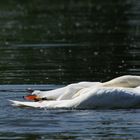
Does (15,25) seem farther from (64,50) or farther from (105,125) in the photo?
(105,125)

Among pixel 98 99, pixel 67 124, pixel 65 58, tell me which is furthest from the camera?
pixel 65 58

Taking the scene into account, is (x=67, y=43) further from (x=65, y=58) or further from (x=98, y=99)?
(x=98, y=99)

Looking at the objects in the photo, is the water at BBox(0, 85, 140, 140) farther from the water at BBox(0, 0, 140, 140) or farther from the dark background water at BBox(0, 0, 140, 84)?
the dark background water at BBox(0, 0, 140, 84)

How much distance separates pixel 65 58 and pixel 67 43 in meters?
3.95

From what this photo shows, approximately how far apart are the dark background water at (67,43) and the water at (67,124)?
3.65 m

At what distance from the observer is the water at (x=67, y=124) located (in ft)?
39.7

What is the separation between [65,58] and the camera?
2247 cm

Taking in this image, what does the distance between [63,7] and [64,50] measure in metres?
20.5

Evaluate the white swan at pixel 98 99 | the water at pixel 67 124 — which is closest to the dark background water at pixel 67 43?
the white swan at pixel 98 99

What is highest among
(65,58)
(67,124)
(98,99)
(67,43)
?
(67,43)

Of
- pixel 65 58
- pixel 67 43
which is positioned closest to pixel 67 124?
pixel 65 58

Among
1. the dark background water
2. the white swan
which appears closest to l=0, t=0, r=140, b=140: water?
the dark background water

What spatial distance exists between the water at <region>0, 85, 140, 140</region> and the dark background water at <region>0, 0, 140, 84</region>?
3.65 metres

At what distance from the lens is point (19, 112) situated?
14156 mm
